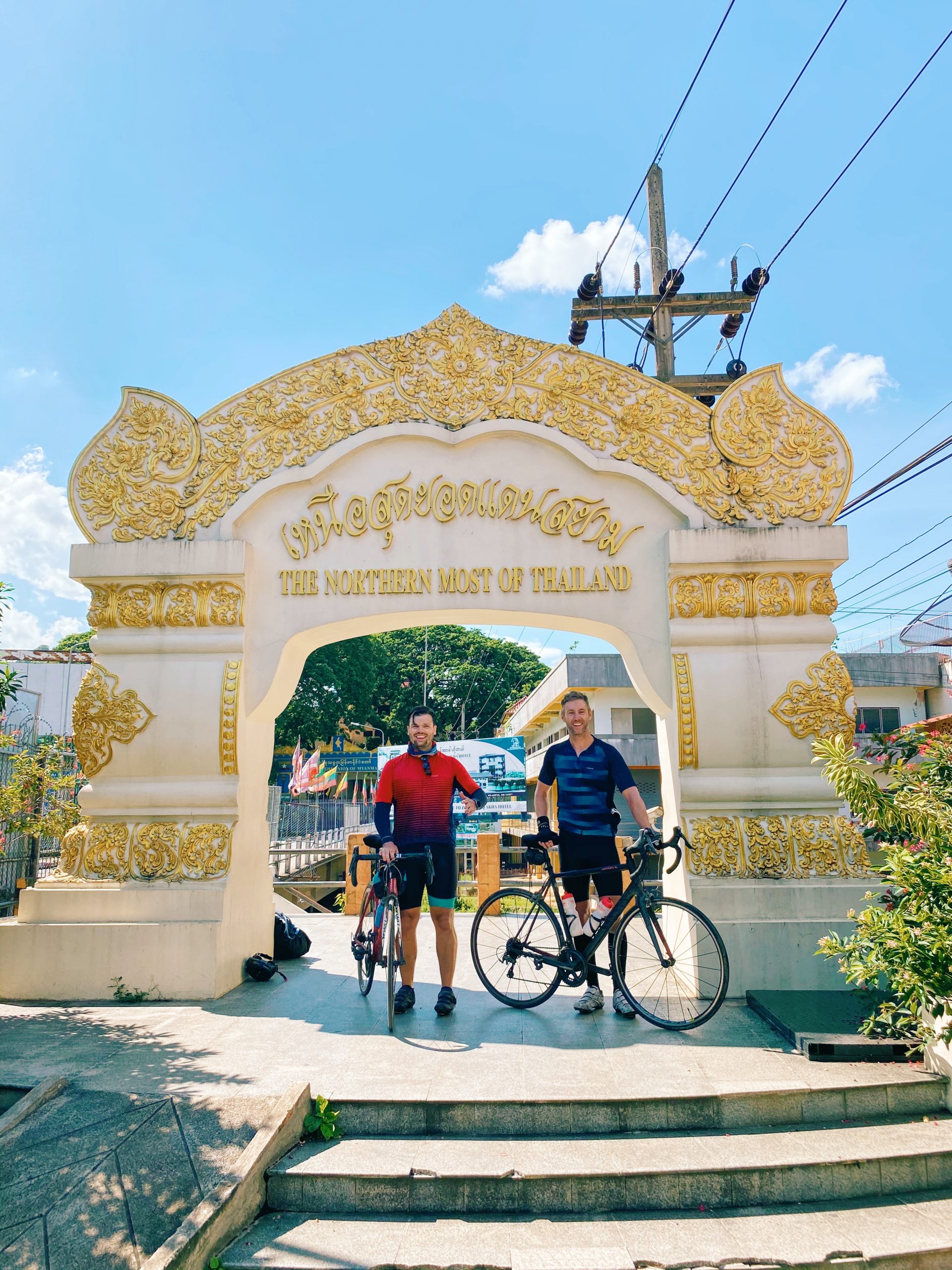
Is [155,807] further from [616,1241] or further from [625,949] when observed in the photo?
[616,1241]

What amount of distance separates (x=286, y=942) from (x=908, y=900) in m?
4.89

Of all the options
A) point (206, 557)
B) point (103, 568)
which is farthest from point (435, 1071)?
point (103, 568)

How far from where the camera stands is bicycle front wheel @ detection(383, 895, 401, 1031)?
477cm

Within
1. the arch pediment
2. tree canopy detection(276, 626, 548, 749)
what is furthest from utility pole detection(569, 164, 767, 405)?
tree canopy detection(276, 626, 548, 749)

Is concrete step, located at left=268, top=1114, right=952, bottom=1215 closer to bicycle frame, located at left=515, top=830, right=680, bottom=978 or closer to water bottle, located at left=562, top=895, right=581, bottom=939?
bicycle frame, located at left=515, top=830, right=680, bottom=978

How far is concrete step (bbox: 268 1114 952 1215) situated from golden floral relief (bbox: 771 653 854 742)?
110 inches

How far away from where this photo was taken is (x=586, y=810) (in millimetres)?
5207

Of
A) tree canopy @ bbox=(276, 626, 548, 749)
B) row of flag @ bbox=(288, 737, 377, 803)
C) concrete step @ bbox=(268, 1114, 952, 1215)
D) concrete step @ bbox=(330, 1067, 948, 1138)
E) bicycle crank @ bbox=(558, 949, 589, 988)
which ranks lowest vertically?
concrete step @ bbox=(268, 1114, 952, 1215)

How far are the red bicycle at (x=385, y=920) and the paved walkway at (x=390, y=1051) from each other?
0.28 meters

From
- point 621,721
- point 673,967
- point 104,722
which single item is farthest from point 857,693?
point 104,722

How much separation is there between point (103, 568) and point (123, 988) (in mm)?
3031

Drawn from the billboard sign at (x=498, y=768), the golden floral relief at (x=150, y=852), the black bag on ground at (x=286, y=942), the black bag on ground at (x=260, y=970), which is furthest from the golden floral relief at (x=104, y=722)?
the billboard sign at (x=498, y=768)

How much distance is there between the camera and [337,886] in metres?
16.2

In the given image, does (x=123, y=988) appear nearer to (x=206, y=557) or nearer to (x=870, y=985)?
(x=206, y=557)
